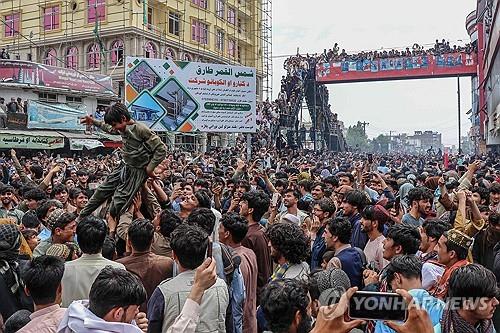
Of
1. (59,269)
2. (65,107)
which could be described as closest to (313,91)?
(65,107)

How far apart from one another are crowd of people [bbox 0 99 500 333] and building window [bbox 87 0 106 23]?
80.1 ft

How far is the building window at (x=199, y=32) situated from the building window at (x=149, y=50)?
4.19m

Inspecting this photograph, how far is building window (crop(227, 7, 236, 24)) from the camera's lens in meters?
37.3

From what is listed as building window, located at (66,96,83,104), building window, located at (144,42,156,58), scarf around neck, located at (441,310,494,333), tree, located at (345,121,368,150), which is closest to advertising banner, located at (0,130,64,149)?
building window, located at (66,96,83,104)

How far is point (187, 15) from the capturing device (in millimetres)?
33125

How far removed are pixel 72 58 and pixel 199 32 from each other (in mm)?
7979

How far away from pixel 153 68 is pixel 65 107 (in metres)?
7.61

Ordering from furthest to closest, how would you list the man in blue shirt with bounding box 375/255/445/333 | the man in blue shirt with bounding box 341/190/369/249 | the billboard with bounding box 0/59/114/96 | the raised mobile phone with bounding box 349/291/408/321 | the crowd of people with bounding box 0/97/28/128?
the billboard with bounding box 0/59/114/96, the crowd of people with bounding box 0/97/28/128, the man in blue shirt with bounding box 341/190/369/249, the man in blue shirt with bounding box 375/255/445/333, the raised mobile phone with bounding box 349/291/408/321

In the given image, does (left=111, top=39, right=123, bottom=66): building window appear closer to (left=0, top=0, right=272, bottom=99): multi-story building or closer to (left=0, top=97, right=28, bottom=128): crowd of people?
(left=0, top=0, right=272, bottom=99): multi-story building

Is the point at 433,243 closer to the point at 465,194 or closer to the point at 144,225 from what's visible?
the point at 465,194

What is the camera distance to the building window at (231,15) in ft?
123

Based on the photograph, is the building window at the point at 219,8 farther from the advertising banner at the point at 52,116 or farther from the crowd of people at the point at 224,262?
the crowd of people at the point at 224,262

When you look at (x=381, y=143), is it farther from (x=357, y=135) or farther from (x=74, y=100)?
(x=74, y=100)

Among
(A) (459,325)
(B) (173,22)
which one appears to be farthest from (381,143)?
(A) (459,325)
